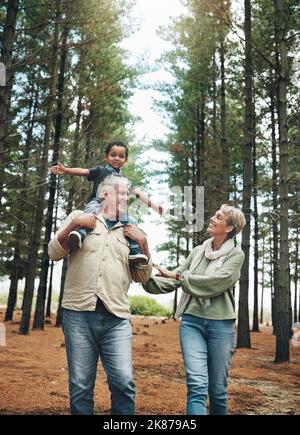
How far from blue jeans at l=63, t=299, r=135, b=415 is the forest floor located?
6.59 feet

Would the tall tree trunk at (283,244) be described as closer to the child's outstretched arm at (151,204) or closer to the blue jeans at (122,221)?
the child's outstretched arm at (151,204)

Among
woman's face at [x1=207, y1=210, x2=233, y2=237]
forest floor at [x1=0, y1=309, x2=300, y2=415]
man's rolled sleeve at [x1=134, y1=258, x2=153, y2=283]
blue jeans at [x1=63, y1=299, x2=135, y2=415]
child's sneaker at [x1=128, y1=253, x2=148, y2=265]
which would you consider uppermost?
woman's face at [x1=207, y1=210, x2=233, y2=237]

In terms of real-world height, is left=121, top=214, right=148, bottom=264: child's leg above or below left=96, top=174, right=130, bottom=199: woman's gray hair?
below

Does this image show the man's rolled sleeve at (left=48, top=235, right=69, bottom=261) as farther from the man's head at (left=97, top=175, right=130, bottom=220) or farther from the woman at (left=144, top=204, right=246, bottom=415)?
the woman at (left=144, top=204, right=246, bottom=415)

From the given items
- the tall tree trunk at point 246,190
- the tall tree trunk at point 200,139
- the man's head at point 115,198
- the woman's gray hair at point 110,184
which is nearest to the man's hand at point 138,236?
the man's head at point 115,198

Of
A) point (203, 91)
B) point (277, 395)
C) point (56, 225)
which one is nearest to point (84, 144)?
point (56, 225)

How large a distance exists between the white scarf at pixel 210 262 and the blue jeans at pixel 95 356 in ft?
2.47

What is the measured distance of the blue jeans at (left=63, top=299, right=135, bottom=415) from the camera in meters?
2.74

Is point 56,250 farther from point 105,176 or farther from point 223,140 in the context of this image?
point 223,140

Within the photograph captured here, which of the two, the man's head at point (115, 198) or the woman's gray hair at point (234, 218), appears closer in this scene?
the man's head at point (115, 198)

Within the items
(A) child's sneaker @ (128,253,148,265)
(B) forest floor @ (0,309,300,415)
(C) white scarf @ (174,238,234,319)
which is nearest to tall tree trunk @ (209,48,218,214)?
(B) forest floor @ (0,309,300,415)

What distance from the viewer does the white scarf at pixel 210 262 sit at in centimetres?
345

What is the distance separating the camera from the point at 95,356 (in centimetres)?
285
